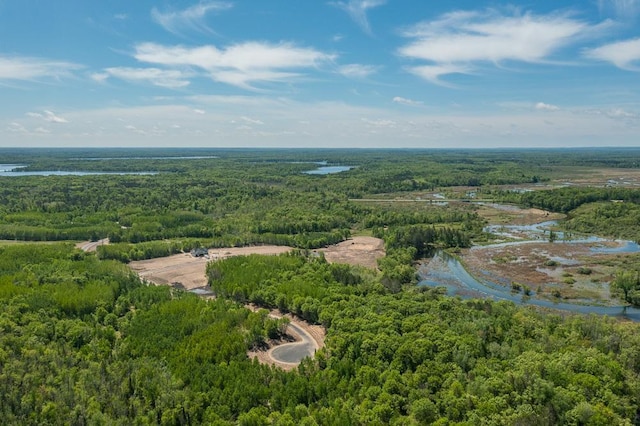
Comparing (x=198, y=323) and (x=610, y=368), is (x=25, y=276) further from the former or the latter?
(x=610, y=368)

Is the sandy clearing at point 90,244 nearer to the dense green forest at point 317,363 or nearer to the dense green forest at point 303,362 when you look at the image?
the dense green forest at point 303,362

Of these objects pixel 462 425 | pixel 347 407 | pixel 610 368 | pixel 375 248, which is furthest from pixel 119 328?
pixel 375 248

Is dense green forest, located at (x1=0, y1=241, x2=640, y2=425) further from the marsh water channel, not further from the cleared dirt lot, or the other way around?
the cleared dirt lot

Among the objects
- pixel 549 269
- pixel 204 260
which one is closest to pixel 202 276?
pixel 204 260

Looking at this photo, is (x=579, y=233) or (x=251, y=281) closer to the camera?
(x=251, y=281)

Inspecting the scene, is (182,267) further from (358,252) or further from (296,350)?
(296,350)

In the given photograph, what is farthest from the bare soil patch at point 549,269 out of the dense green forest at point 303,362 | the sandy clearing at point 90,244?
the sandy clearing at point 90,244
